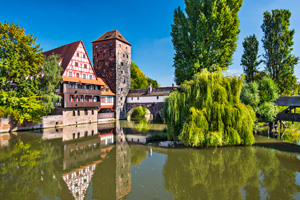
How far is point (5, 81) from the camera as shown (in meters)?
20.5

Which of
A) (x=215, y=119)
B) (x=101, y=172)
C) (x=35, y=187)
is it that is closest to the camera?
(x=35, y=187)

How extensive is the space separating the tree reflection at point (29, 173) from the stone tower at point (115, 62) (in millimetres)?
22084

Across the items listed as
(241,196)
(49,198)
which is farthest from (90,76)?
(241,196)

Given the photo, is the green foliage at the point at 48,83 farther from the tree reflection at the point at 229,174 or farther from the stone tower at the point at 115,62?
the tree reflection at the point at 229,174

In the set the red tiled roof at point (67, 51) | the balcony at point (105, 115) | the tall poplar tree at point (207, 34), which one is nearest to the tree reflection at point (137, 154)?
the tall poplar tree at point (207, 34)

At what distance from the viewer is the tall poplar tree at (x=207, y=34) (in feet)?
60.8

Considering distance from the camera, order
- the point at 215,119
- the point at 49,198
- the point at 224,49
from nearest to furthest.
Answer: the point at 49,198 → the point at 215,119 → the point at 224,49

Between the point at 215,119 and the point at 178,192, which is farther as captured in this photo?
the point at 215,119

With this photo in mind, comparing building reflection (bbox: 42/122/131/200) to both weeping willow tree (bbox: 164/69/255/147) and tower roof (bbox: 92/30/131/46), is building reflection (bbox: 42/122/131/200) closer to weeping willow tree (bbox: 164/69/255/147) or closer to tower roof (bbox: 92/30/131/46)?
weeping willow tree (bbox: 164/69/255/147)

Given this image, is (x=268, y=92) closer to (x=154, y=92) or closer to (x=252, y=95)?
(x=252, y=95)

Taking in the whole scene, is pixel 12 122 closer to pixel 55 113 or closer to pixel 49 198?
pixel 55 113

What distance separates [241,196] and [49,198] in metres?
6.73

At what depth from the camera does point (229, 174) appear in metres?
8.70

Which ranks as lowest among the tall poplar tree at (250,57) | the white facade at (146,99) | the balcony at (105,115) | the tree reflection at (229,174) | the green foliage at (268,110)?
the tree reflection at (229,174)
